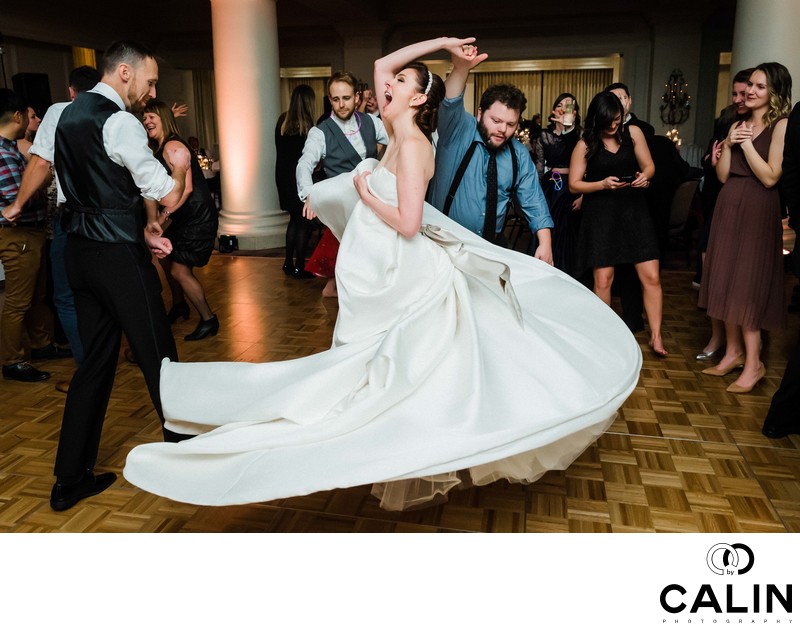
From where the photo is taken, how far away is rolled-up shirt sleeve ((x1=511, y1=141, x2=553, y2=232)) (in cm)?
296

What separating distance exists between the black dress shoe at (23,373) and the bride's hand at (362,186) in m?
2.35

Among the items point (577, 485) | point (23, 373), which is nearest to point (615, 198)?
point (577, 485)

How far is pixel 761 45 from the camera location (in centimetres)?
522

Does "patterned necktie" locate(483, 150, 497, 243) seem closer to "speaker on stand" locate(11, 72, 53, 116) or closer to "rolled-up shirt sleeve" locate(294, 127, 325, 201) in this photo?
"rolled-up shirt sleeve" locate(294, 127, 325, 201)

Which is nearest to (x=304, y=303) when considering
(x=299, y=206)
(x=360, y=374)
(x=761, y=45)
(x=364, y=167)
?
(x=299, y=206)

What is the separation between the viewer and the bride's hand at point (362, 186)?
2.25 meters

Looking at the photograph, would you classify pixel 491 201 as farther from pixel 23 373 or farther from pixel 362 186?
pixel 23 373

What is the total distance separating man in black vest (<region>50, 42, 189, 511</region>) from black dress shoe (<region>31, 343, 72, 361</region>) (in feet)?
5.89

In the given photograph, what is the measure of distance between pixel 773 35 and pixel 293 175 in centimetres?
392

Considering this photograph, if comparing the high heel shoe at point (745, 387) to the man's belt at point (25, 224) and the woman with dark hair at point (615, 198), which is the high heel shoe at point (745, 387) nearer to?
the woman with dark hair at point (615, 198)

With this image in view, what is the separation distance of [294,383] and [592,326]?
106cm

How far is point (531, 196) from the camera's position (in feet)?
9.82

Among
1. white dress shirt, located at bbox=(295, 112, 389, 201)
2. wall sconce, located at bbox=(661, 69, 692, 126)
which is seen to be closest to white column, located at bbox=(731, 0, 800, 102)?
white dress shirt, located at bbox=(295, 112, 389, 201)

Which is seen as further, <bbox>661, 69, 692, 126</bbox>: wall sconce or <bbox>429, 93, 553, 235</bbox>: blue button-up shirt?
<bbox>661, 69, 692, 126</bbox>: wall sconce
